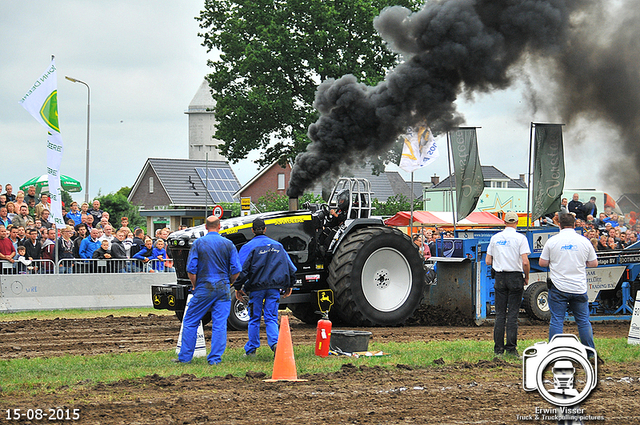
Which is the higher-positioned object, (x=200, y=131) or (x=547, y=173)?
(x=200, y=131)

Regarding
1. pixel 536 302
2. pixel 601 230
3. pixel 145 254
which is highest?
pixel 601 230

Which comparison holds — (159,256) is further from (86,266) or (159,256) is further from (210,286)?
(210,286)

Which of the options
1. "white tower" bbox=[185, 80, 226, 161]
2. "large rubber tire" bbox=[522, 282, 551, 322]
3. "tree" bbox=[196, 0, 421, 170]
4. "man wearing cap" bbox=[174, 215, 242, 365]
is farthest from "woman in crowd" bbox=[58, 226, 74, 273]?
"white tower" bbox=[185, 80, 226, 161]

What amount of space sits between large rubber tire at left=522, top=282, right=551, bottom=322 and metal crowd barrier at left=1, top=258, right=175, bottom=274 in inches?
337

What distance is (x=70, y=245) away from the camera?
16.7 metres

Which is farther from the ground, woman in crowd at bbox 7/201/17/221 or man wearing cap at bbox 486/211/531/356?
woman in crowd at bbox 7/201/17/221

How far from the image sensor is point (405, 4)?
3105 cm

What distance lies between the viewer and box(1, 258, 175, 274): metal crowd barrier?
15.9 m

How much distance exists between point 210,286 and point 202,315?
36 cm

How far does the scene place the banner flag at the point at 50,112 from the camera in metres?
15.8

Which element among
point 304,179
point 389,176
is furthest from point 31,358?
point 389,176

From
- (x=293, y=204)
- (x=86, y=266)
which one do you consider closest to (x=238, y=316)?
(x=293, y=204)

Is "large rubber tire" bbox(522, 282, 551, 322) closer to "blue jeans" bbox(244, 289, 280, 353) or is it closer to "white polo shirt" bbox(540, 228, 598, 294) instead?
"white polo shirt" bbox(540, 228, 598, 294)

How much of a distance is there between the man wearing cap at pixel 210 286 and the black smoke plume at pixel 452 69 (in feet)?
15.4
